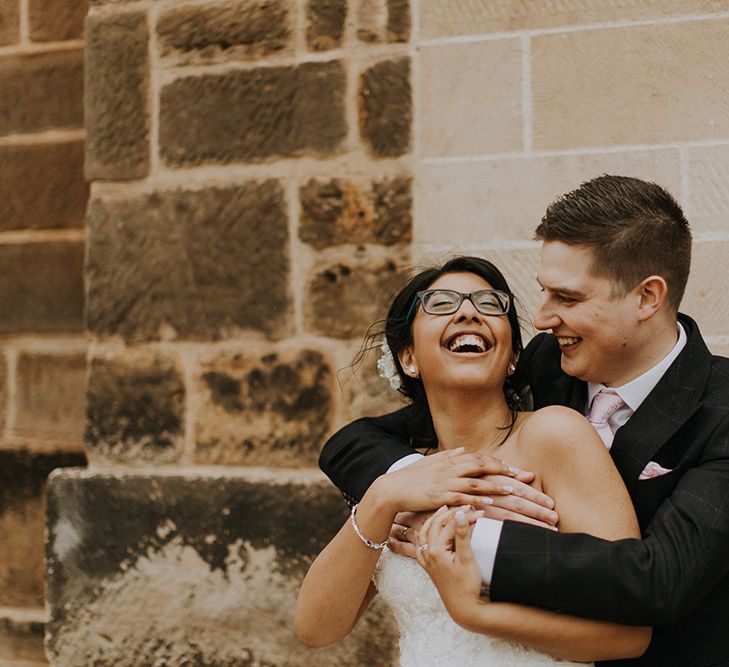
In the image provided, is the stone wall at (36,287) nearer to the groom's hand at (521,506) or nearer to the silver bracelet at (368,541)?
the silver bracelet at (368,541)

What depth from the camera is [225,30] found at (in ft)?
10.5

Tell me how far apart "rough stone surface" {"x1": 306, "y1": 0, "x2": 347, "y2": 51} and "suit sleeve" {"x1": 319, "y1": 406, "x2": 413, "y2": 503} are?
4.43 ft

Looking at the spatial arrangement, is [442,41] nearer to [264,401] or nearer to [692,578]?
[264,401]

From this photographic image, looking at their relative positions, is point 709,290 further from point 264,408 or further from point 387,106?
point 264,408

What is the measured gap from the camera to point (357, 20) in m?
3.13

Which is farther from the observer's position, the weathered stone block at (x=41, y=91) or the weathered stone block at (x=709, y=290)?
the weathered stone block at (x=41, y=91)

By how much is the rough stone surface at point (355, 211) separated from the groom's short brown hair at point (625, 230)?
37.3 inches

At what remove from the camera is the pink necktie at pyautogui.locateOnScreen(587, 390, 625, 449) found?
2.14m

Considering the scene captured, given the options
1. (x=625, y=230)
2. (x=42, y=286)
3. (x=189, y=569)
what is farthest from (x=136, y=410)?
(x=625, y=230)

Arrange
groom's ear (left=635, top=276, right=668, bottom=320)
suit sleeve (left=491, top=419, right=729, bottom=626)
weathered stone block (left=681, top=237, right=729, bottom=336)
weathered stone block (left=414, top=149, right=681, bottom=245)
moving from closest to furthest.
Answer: suit sleeve (left=491, top=419, right=729, bottom=626), groom's ear (left=635, top=276, right=668, bottom=320), weathered stone block (left=681, top=237, right=729, bottom=336), weathered stone block (left=414, top=149, right=681, bottom=245)

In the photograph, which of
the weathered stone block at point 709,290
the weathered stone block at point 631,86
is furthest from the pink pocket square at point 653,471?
the weathered stone block at point 631,86

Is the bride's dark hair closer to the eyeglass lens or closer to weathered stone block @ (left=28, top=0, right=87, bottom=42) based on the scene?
the eyeglass lens

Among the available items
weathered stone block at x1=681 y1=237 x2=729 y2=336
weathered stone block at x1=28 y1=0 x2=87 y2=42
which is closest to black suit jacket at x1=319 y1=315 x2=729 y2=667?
weathered stone block at x1=681 y1=237 x2=729 y2=336

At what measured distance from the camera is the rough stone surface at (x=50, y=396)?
401 cm
